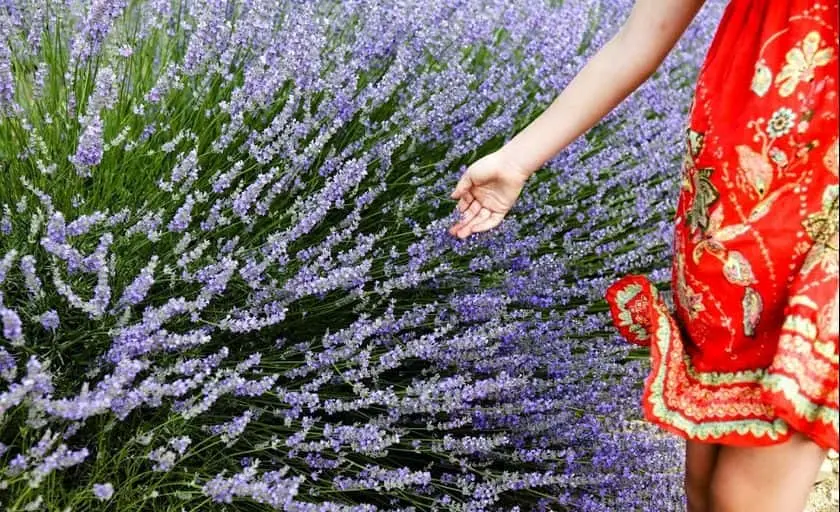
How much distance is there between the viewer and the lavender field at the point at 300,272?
5.25ft

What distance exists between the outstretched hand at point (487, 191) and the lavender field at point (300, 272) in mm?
171

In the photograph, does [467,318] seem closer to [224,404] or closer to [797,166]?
[224,404]

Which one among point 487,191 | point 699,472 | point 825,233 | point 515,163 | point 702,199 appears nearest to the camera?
point 825,233

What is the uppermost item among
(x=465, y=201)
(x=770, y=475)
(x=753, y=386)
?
(x=465, y=201)

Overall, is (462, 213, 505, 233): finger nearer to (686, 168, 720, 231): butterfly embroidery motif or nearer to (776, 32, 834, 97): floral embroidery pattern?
(686, 168, 720, 231): butterfly embroidery motif

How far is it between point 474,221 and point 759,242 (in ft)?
1.96

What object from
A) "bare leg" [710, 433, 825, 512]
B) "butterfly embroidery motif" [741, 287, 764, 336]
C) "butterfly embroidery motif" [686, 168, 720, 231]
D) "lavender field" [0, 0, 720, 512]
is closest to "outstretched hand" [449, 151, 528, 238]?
"lavender field" [0, 0, 720, 512]

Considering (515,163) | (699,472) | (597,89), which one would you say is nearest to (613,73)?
(597,89)

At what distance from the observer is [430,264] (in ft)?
6.89

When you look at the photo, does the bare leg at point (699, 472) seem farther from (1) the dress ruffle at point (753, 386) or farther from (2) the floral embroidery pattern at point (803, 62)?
(2) the floral embroidery pattern at point (803, 62)

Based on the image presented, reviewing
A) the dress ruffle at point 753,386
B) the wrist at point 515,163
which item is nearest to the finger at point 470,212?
the wrist at point 515,163

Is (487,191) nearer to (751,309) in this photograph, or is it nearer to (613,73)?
(613,73)

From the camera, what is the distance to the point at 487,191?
1683mm

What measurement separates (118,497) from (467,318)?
758 millimetres
